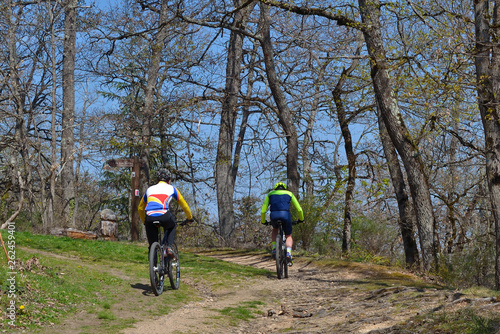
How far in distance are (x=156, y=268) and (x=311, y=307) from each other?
2827 mm

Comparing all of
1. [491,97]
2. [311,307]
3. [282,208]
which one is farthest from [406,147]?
[311,307]

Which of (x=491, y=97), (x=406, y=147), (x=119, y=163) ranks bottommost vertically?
(x=406, y=147)

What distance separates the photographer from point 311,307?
9812mm

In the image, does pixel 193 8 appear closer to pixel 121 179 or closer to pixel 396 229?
pixel 396 229

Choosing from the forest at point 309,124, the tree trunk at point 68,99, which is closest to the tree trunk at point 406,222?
the forest at point 309,124

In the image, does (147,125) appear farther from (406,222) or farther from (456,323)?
(456,323)

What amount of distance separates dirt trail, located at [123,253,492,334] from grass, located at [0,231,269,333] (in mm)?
444

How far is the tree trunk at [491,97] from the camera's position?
1087cm

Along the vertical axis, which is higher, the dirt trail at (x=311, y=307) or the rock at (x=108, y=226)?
the rock at (x=108, y=226)

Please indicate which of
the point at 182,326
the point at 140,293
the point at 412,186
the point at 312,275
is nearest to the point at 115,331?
the point at 182,326

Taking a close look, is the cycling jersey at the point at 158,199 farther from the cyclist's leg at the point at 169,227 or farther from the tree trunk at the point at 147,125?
the tree trunk at the point at 147,125

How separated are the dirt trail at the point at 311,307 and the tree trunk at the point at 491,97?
2.78 metres

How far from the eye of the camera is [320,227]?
1961cm

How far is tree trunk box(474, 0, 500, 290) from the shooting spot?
428 inches
